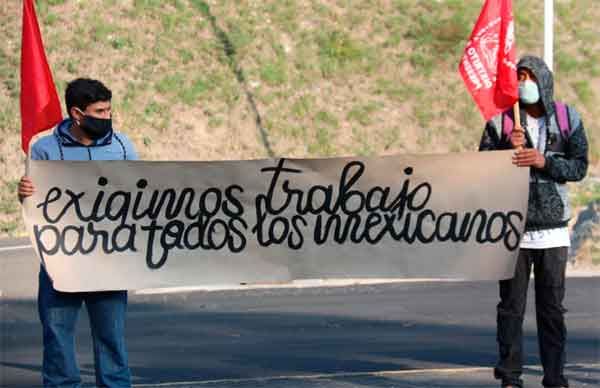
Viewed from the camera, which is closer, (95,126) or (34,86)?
(95,126)

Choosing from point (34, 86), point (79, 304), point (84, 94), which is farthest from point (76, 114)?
point (79, 304)

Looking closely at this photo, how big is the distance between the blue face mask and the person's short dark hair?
227 centimetres

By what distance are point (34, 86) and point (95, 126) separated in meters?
0.74

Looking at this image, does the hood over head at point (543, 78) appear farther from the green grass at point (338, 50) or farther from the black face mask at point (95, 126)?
the green grass at point (338, 50)

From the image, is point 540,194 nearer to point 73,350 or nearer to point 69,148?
point 69,148

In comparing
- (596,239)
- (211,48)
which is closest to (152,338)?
(596,239)

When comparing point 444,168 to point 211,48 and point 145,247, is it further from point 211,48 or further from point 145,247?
point 211,48

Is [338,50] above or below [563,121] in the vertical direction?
above

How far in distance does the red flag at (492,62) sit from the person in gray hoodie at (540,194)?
3.3 inches

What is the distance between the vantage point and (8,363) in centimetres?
1134

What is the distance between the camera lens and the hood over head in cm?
860

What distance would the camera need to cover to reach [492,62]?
8.75 meters

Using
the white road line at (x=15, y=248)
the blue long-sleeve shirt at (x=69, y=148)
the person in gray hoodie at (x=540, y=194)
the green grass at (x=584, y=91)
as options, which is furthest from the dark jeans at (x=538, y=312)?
the green grass at (x=584, y=91)

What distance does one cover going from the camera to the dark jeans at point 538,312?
869 cm
